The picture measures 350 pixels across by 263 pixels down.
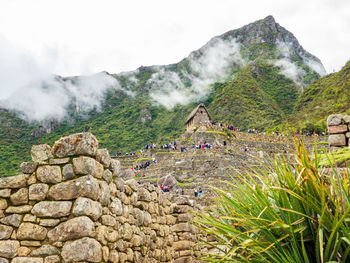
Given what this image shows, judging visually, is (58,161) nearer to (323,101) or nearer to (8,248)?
(8,248)

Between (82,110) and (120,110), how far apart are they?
14690 mm

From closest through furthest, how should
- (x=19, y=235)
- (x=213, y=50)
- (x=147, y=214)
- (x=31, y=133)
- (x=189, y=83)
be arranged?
Answer: (x=19, y=235) < (x=147, y=214) < (x=31, y=133) < (x=189, y=83) < (x=213, y=50)

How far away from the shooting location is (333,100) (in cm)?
5550

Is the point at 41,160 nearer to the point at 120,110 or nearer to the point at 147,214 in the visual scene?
the point at 147,214

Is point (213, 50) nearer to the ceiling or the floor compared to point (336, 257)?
nearer to the ceiling

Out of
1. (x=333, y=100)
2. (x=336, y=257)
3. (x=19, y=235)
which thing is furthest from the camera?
(x=333, y=100)

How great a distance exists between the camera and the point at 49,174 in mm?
3500

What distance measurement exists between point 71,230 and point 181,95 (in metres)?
111

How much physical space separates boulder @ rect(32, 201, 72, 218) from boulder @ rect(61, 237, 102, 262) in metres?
0.35

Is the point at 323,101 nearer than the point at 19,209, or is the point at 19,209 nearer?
the point at 19,209

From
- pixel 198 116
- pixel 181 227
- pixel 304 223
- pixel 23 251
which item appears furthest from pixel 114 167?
pixel 198 116

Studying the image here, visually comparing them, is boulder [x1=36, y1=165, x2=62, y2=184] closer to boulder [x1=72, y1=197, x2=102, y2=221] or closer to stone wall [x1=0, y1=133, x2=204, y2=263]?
stone wall [x1=0, y1=133, x2=204, y2=263]

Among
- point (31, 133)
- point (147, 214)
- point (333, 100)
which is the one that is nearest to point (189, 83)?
point (31, 133)

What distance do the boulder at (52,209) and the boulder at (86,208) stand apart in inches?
3.6
